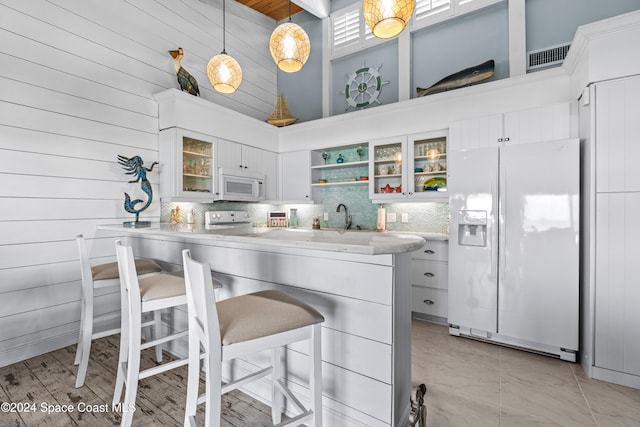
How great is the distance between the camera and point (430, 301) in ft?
10.6

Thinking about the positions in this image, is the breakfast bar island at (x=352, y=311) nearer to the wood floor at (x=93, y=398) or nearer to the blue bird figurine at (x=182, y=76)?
the wood floor at (x=93, y=398)

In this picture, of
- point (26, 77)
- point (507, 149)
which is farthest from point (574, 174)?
point (26, 77)

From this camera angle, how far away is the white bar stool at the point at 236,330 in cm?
110

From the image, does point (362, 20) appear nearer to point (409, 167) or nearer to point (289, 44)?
point (409, 167)

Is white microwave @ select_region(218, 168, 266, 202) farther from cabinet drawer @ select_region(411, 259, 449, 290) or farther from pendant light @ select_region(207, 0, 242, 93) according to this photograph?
cabinet drawer @ select_region(411, 259, 449, 290)

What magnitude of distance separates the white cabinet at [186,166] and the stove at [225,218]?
23 centimetres

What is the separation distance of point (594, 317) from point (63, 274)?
4.29m

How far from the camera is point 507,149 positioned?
2619 mm

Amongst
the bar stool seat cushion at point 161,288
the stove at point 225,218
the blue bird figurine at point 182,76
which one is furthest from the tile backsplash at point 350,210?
the bar stool seat cushion at point 161,288

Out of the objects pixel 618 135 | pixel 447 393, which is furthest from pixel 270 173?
pixel 618 135

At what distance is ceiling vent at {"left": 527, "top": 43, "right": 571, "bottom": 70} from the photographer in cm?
312

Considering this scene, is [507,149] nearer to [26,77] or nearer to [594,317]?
[594,317]

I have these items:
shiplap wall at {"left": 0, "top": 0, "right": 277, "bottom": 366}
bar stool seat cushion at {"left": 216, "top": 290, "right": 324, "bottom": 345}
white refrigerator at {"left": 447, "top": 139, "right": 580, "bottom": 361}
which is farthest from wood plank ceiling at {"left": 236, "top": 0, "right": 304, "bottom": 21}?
bar stool seat cushion at {"left": 216, "top": 290, "right": 324, "bottom": 345}

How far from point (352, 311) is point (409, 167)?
2.51 metres
